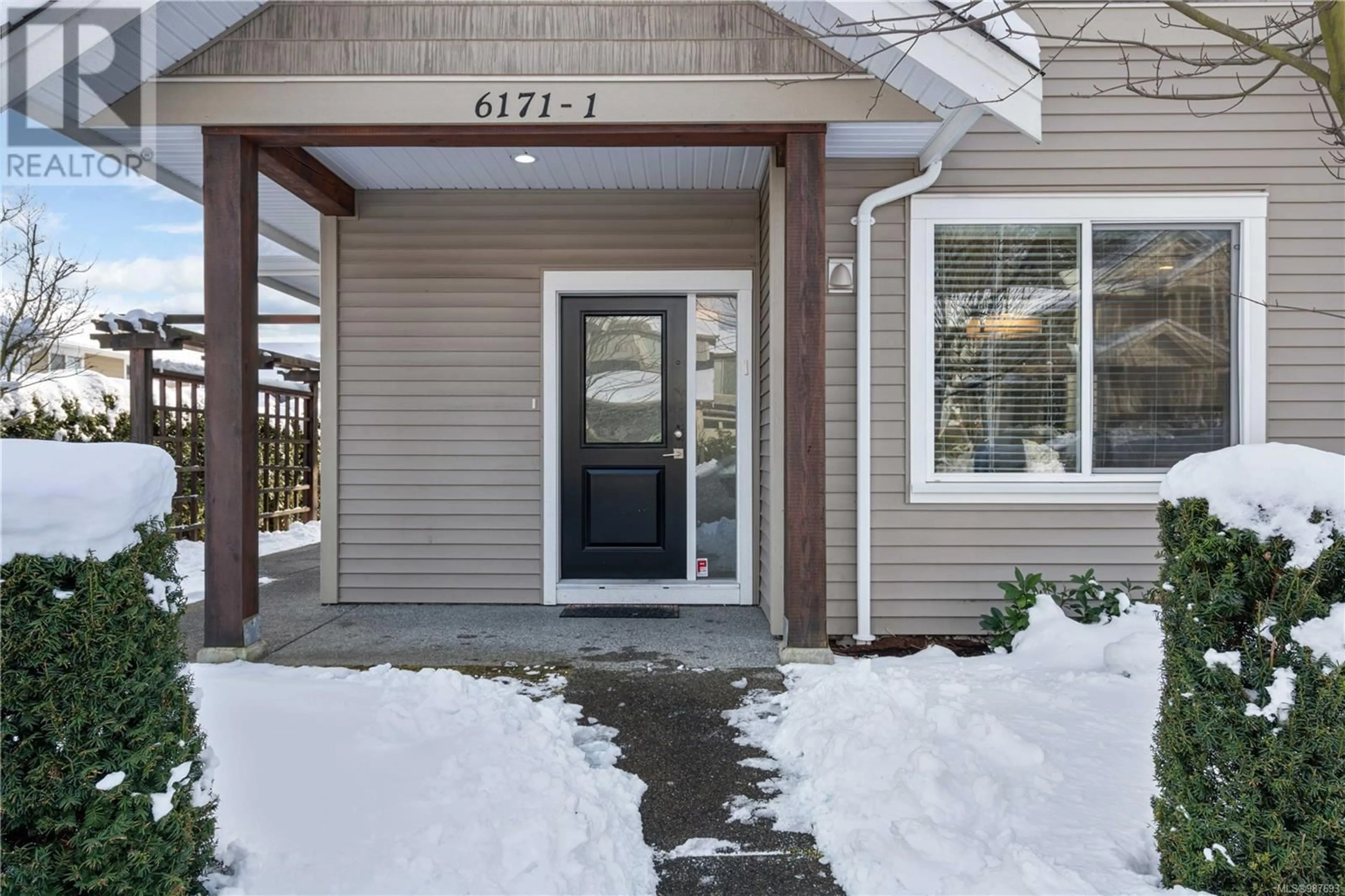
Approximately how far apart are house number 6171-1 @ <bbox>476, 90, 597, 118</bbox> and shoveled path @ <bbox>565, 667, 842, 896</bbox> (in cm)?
244

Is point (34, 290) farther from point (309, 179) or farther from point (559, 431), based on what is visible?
point (559, 431)

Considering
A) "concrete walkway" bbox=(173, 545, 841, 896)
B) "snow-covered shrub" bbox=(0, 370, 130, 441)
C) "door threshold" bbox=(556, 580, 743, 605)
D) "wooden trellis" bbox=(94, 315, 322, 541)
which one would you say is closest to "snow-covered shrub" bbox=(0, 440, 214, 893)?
"concrete walkway" bbox=(173, 545, 841, 896)

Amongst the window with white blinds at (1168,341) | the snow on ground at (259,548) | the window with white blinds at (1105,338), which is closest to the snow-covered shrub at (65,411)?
the snow on ground at (259,548)

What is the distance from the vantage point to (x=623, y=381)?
477 centimetres

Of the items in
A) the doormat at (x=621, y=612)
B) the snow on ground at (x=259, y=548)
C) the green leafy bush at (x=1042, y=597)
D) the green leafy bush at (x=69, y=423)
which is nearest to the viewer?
the green leafy bush at (x=1042, y=597)

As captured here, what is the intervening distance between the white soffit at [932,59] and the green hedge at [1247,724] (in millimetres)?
2102

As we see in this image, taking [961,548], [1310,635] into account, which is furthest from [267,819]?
[961,548]

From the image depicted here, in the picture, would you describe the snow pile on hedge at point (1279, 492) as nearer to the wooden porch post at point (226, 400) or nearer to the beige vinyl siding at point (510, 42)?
the beige vinyl siding at point (510, 42)

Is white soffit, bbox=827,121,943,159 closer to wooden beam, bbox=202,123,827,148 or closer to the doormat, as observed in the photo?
wooden beam, bbox=202,123,827,148

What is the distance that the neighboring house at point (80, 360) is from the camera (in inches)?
300

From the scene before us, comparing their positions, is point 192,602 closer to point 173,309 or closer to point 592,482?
point 592,482

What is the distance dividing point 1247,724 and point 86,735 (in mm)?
2142

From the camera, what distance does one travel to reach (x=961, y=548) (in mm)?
4027

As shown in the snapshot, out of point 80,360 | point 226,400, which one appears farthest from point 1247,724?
point 80,360
